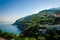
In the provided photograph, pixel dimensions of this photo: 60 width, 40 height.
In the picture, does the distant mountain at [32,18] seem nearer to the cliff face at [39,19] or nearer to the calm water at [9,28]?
the cliff face at [39,19]

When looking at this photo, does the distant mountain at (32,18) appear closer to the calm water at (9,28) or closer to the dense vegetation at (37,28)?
the dense vegetation at (37,28)

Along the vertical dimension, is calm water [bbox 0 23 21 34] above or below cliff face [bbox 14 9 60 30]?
below

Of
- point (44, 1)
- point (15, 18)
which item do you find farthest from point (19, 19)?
point (44, 1)

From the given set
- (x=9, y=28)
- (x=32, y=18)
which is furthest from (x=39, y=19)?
(x=9, y=28)

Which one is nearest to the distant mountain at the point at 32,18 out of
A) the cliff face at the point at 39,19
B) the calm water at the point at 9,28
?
the cliff face at the point at 39,19

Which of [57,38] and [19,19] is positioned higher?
[19,19]

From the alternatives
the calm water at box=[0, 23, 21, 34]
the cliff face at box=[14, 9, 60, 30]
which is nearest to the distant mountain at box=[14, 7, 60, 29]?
the cliff face at box=[14, 9, 60, 30]

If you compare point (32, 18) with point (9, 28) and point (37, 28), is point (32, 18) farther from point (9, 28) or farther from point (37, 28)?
point (9, 28)

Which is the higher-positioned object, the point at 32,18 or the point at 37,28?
the point at 32,18

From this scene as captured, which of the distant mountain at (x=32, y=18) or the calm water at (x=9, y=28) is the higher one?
the distant mountain at (x=32, y=18)

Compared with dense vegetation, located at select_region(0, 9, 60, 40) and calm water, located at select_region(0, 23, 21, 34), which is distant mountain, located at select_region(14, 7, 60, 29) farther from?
calm water, located at select_region(0, 23, 21, 34)

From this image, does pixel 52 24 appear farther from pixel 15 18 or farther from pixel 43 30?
pixel 15 18
